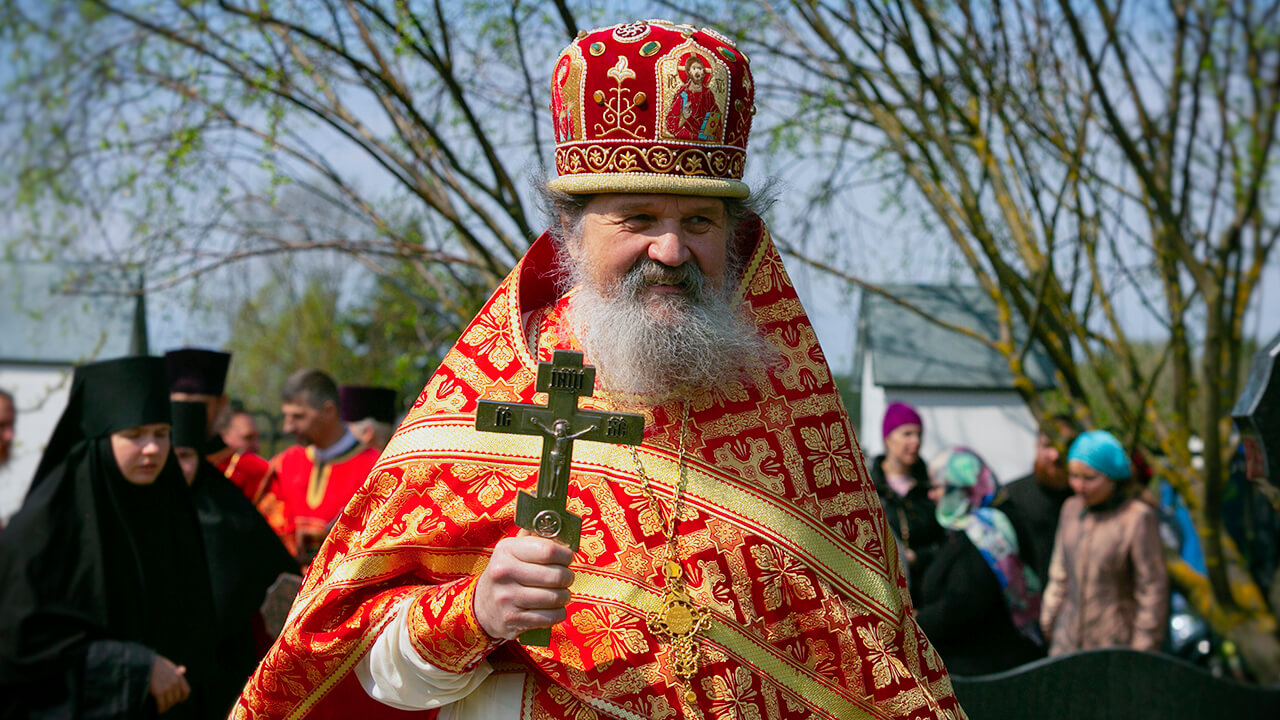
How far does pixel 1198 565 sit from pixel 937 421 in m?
8.52

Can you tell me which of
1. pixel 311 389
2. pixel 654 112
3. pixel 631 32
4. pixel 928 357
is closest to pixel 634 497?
pixel 654 112

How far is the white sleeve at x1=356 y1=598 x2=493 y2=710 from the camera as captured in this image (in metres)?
2.32

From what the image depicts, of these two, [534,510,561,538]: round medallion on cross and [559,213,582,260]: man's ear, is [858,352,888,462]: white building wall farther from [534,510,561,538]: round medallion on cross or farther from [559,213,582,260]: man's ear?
[534,510,561,538]: round medallion on cross

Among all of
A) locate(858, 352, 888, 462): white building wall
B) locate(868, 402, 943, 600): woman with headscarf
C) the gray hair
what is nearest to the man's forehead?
locate(868, 402, 943, 600): woman with headscarf

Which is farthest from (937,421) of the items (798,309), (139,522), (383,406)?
(798,309)

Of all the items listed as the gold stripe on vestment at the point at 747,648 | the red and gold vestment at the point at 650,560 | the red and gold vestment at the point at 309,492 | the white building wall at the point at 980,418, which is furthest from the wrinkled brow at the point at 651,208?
the white building wall at the point at 980,418

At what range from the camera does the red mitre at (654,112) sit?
2.52m

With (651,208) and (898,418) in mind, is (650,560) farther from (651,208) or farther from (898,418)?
(898,418)

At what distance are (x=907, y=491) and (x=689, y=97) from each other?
3.68 m

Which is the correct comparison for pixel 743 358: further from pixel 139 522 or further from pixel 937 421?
pixel 937 421

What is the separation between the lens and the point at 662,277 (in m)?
2.48

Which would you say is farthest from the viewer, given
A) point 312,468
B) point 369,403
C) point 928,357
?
point 928,357

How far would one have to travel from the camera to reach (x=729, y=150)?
260 cm

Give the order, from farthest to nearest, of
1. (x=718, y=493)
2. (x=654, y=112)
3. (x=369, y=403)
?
1. (x=369, y=403)
2. (x=654, y=112)
3. (x=718, y=493)
